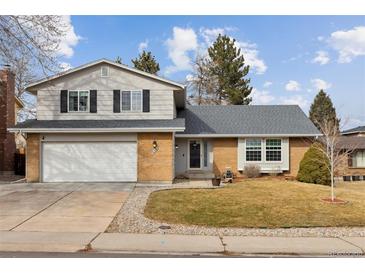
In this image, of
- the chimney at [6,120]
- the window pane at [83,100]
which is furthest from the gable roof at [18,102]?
the window pane at [83,100]

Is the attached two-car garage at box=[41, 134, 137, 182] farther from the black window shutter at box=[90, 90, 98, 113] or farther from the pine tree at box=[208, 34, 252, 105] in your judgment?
the pine tree at box=[208, 34, 252, 105]

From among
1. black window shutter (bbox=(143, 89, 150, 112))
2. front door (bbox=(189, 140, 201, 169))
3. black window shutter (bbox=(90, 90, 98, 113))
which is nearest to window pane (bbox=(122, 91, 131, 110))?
black window shutter (bbox=(143, 89, 150, 112))

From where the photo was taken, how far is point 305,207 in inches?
473

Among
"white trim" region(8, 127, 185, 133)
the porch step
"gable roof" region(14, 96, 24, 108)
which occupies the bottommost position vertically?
the porch step

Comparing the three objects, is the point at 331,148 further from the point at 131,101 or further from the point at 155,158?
the point at 131,101

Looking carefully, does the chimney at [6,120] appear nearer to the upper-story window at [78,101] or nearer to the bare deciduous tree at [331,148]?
the upper-story window at [78,101]

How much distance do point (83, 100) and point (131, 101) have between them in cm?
276

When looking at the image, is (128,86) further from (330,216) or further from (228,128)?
(330,216)

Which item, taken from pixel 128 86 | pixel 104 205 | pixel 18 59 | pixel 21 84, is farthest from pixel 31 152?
pixel 21 84

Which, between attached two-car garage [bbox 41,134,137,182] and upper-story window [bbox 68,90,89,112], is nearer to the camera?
attached two-car garage [bbox 41,134,137,182]

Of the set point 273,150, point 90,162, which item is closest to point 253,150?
point 273,150

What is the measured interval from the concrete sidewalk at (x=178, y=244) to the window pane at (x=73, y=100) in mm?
11292

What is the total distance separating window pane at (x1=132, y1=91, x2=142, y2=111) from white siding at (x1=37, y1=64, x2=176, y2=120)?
0.93ft

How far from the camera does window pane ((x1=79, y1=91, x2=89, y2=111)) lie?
62.4ft
